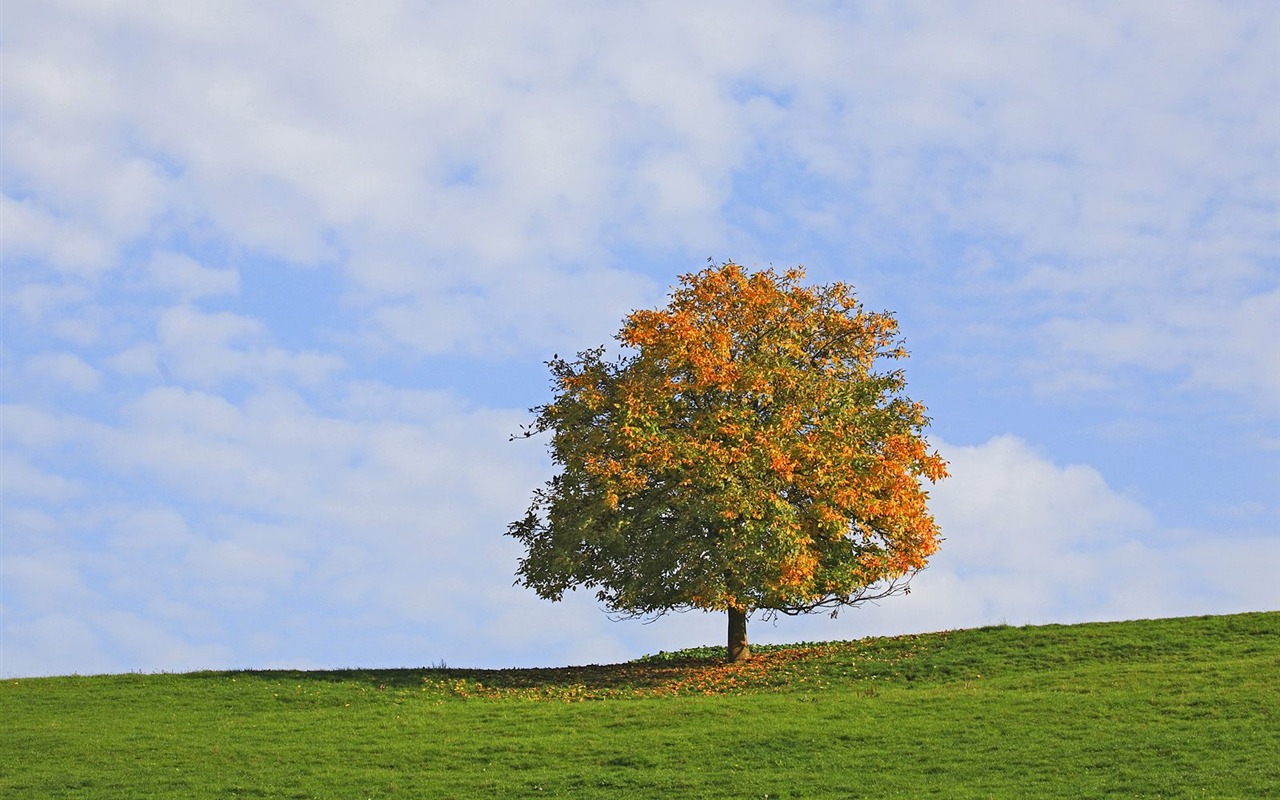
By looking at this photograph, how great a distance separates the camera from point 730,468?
137 feet

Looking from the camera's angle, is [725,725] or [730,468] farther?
[730,468]

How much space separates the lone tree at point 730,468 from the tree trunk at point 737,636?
0.17 ft

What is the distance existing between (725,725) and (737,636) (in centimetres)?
1166

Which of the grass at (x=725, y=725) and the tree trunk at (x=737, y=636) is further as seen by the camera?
the tree trunk at (x=737, y=636)

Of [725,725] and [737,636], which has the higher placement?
[737,636]

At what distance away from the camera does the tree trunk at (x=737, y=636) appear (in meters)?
45.6

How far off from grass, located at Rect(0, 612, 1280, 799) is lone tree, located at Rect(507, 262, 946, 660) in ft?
11.4

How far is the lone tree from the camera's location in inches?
1630

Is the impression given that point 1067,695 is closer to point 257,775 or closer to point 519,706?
point 519,706

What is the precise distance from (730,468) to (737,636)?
764 centimetres

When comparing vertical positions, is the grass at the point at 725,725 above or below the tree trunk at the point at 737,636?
below

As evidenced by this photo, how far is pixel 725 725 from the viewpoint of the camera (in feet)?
112

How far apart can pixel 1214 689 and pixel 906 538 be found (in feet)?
38.9

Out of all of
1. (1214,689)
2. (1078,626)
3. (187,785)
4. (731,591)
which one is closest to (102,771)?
(187,785)
